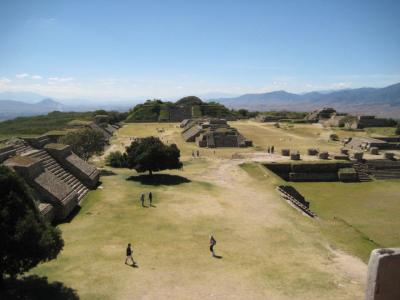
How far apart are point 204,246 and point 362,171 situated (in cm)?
2912

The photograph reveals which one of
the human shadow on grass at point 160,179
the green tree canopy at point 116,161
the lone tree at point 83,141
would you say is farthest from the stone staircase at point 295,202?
the lone tree at point 83,141

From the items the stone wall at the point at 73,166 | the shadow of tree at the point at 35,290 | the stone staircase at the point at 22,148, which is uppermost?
the stone staircase at the point at 22,148

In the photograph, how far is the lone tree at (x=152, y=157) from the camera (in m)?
30.2

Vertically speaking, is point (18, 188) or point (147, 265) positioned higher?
point (18, 188)

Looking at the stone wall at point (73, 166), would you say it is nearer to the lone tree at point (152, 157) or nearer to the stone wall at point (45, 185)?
the lone tree at point (152, 157)

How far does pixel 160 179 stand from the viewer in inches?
1216

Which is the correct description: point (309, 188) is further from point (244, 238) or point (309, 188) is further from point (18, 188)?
point (18, 188)

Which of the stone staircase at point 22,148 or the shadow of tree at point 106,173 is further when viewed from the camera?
the shadow of tree at point 106,173

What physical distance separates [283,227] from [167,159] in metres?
12.7

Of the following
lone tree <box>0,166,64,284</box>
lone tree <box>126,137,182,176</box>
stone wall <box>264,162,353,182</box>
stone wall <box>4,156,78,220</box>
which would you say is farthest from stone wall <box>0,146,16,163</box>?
stone wall <box>264,162,353,182</box>

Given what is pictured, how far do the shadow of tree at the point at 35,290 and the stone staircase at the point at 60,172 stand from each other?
10.9 meters

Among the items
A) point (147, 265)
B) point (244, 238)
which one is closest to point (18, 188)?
point (147, 265)

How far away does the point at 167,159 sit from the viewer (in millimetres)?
30578

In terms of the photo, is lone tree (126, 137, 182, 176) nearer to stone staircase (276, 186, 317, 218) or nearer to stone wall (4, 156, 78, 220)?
stone wall (4, 156, 78, 220)
